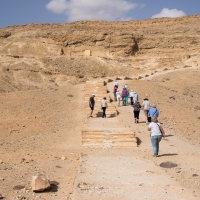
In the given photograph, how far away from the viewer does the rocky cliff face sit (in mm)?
41594

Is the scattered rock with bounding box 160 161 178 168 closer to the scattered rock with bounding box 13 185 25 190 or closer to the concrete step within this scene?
the concrete step

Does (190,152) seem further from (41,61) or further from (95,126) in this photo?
(41,61)

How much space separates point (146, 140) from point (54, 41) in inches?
1622

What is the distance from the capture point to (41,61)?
4241 centimetres

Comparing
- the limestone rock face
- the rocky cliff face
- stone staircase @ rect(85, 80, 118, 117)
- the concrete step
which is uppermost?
the rocky cliff face

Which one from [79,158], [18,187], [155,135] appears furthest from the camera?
[79,158]

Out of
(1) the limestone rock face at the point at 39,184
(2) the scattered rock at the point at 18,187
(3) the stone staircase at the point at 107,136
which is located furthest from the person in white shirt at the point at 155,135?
(2) the scattered rock at the point at 18,187

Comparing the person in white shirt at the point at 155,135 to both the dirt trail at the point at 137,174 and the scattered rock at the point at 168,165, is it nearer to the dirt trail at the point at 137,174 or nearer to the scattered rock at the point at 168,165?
the dirt trail at the point at 137,174

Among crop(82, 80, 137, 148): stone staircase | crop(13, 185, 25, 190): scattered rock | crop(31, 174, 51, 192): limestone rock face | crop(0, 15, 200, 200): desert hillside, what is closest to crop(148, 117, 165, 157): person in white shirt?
crop(0, 15, 200, 200): desert hillside

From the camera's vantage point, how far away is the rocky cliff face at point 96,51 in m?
41.6

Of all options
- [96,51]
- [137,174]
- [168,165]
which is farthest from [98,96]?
[96,51]

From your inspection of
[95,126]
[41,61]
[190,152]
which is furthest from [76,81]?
[190,152]

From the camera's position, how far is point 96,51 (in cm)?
5172

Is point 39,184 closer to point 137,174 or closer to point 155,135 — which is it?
point 137,174
